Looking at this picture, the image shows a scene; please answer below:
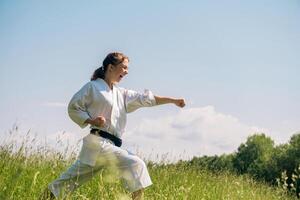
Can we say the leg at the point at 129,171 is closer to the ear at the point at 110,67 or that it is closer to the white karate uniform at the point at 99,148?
the white karate uniform at the point at 99,148

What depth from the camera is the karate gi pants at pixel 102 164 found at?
16.9 feet

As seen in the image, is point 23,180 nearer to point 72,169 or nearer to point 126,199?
point 72,169

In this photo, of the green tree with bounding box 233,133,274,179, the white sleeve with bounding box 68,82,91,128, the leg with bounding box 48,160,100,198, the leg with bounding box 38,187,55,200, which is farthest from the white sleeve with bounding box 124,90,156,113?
the green tree with bounding box 233,133,274,179

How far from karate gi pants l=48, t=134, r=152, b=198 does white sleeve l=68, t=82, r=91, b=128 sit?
22cm

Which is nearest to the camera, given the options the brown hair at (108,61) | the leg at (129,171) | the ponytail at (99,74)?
the leg at (129,171)

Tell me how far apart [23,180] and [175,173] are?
12.4 ft

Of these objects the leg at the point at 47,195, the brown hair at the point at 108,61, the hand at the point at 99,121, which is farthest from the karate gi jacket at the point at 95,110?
the leg at the point at 47,195

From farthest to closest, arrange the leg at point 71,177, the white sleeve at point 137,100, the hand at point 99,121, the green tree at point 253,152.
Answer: the green tree at point 253,152
the white sleeve at point 137,100
the leg at point 71,177
the hand at point 99,121

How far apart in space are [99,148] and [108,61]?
3.42 ft

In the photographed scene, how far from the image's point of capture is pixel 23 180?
6.14m

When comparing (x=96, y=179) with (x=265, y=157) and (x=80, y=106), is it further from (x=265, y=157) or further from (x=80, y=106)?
(x=265, y=157)

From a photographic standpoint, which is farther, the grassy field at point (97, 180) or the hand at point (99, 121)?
the grassy field at point (97, 180)

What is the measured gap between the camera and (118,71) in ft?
18.4

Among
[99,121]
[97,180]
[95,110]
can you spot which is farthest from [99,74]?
[97,180]
